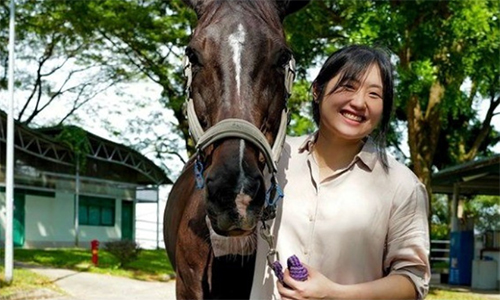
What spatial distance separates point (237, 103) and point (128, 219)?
3495 cm

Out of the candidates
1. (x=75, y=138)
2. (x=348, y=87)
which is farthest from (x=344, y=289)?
(x=75, y=138)

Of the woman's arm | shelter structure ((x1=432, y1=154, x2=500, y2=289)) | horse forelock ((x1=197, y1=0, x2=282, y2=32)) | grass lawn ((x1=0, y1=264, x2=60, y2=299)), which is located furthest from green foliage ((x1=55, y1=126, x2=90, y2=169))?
the woman's arm

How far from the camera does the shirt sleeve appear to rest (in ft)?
7.95

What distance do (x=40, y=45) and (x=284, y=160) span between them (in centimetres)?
2625

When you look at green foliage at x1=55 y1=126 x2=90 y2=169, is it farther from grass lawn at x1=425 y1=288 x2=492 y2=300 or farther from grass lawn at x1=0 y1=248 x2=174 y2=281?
grass lawn at x1=425 y1=288 x2=492 y2=300

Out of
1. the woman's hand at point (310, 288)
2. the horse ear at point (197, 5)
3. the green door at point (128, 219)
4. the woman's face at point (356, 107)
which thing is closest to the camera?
the woman's hand at point (310, 288)

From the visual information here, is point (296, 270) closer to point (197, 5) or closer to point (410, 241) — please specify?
point (410, 241)

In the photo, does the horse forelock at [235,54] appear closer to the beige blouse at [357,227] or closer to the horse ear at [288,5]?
the horse ear at [288,5]

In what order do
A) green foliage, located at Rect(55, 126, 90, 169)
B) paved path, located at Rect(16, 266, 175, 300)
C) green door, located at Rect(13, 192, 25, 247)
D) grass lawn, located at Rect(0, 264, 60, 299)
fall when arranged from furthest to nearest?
green door, located at Rect(13, 192, 25, 247) < green foliage, located at Rect(55, 126, 90, 169) < paved path, located at Rect(16, 266, 175, 300) < grass lawn, located at Rect(0, 264, 60, 299)

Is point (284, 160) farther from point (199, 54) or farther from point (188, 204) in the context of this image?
point (188, 204)

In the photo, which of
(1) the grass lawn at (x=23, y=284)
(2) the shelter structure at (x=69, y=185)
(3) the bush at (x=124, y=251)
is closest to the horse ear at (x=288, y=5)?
(1) the grass lawn at (x=23, y=284)

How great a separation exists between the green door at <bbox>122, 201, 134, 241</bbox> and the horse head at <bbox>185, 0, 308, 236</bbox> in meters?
34.2

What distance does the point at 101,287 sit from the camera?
15758 mm

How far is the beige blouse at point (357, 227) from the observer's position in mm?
2447
